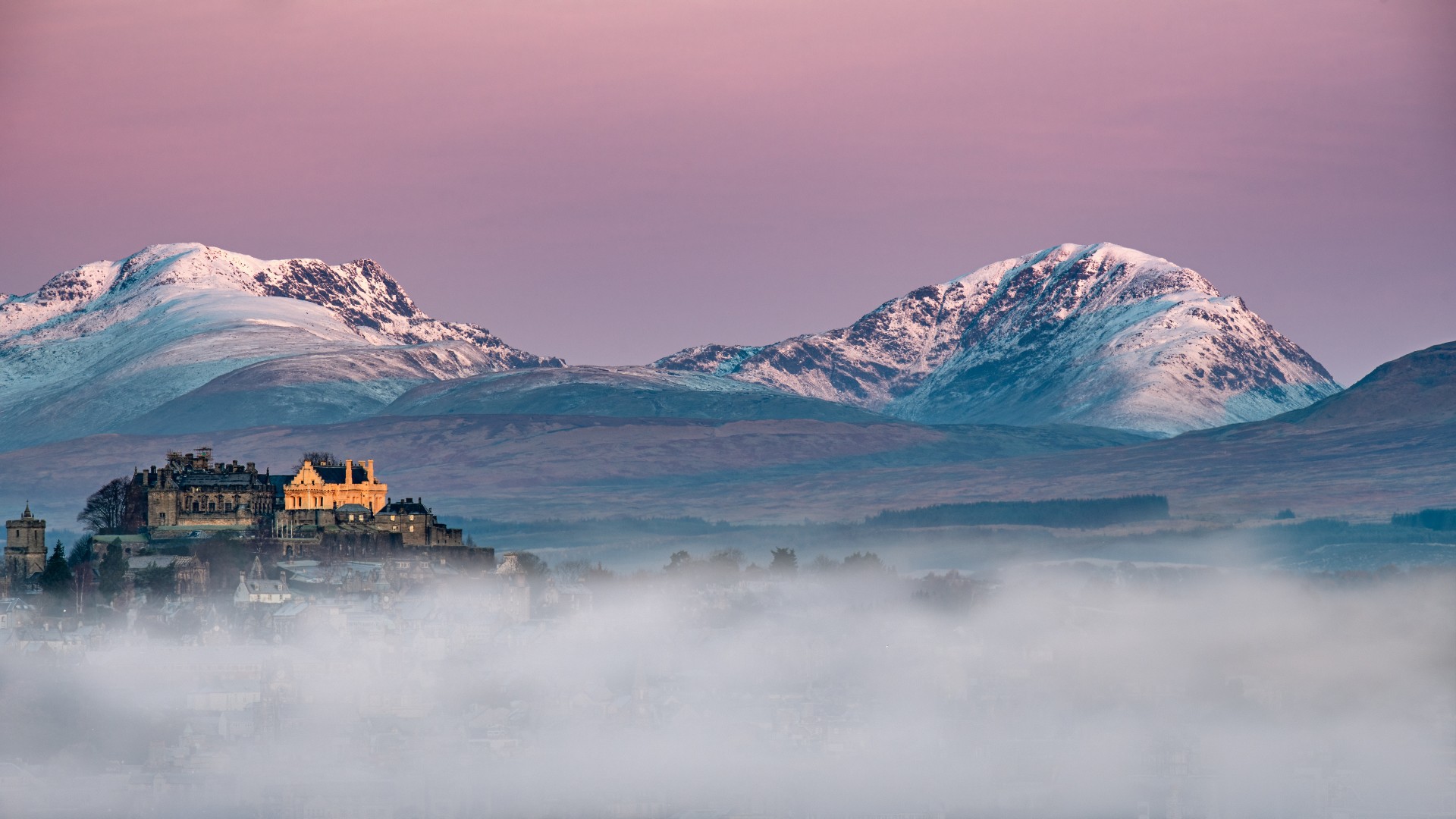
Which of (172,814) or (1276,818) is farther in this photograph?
(1276,818)

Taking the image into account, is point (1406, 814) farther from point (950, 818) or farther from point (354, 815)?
point (354, 815)

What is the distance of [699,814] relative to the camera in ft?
637

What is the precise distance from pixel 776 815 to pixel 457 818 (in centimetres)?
2697

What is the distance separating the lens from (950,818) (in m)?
198

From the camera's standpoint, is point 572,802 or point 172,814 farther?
point 572,802

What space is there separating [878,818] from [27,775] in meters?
72.6

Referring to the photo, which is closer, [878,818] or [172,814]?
[172,814]

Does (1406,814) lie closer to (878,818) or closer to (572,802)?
(878,818)

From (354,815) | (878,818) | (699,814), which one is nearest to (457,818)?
(354,815)

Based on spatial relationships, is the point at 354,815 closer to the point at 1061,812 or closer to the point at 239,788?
the point at 239,788

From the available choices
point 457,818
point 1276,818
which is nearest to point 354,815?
point 457,818

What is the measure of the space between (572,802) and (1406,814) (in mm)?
72485

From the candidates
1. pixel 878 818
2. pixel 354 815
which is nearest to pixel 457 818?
pixel 354 815

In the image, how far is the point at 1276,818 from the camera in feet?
652
